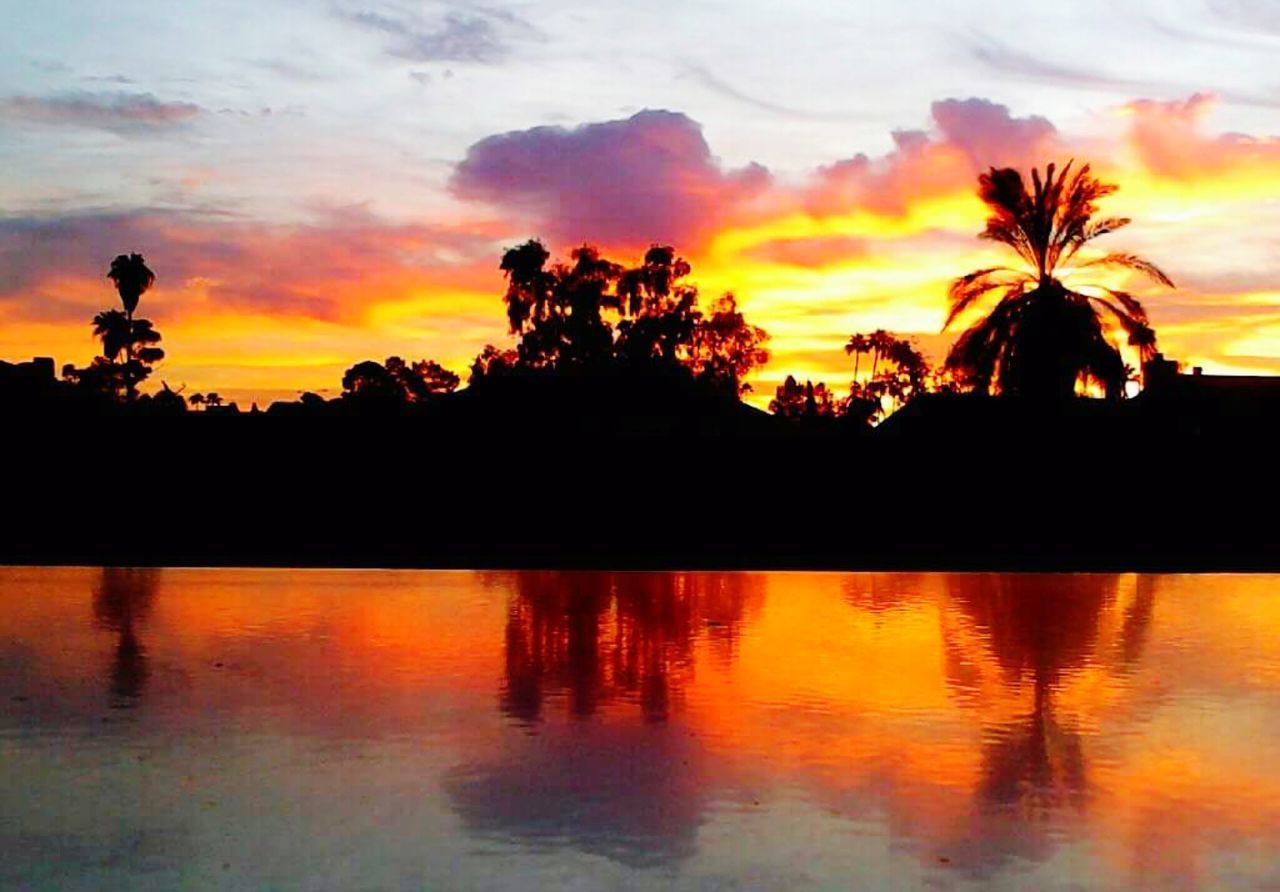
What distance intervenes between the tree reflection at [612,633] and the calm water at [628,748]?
55 millimetres

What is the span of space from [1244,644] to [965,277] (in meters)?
16.2

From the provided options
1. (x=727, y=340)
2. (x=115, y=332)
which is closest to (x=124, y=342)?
(x=115, y=332)

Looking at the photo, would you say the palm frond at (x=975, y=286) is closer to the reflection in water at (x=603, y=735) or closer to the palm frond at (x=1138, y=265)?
the palm frond at (x=1138, y=265)

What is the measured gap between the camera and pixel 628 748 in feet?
24.4

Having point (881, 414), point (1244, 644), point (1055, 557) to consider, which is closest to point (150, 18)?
point (1244, 644)

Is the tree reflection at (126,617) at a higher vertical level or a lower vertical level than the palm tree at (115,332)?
lower

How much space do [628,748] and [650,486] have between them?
55.4ft

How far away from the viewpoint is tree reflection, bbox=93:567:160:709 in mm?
9156

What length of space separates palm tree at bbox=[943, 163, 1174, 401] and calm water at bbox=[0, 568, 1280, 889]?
1362cm

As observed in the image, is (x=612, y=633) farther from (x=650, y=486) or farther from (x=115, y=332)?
(x=115, y=332)

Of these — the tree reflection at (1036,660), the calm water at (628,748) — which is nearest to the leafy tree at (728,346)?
the tree reflection at (1036,660)

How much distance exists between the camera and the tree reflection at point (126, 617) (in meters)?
9.16

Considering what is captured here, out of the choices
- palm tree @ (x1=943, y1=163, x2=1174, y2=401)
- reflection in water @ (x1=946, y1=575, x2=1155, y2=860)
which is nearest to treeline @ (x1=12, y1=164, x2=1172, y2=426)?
palm tree @ (x1=943, y1=163, x2=1174, y2=401)

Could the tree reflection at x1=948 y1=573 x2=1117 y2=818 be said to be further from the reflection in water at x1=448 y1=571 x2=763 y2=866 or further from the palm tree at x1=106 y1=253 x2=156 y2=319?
the palm tree at x1=106 y1=253 x2=156 y2=319
